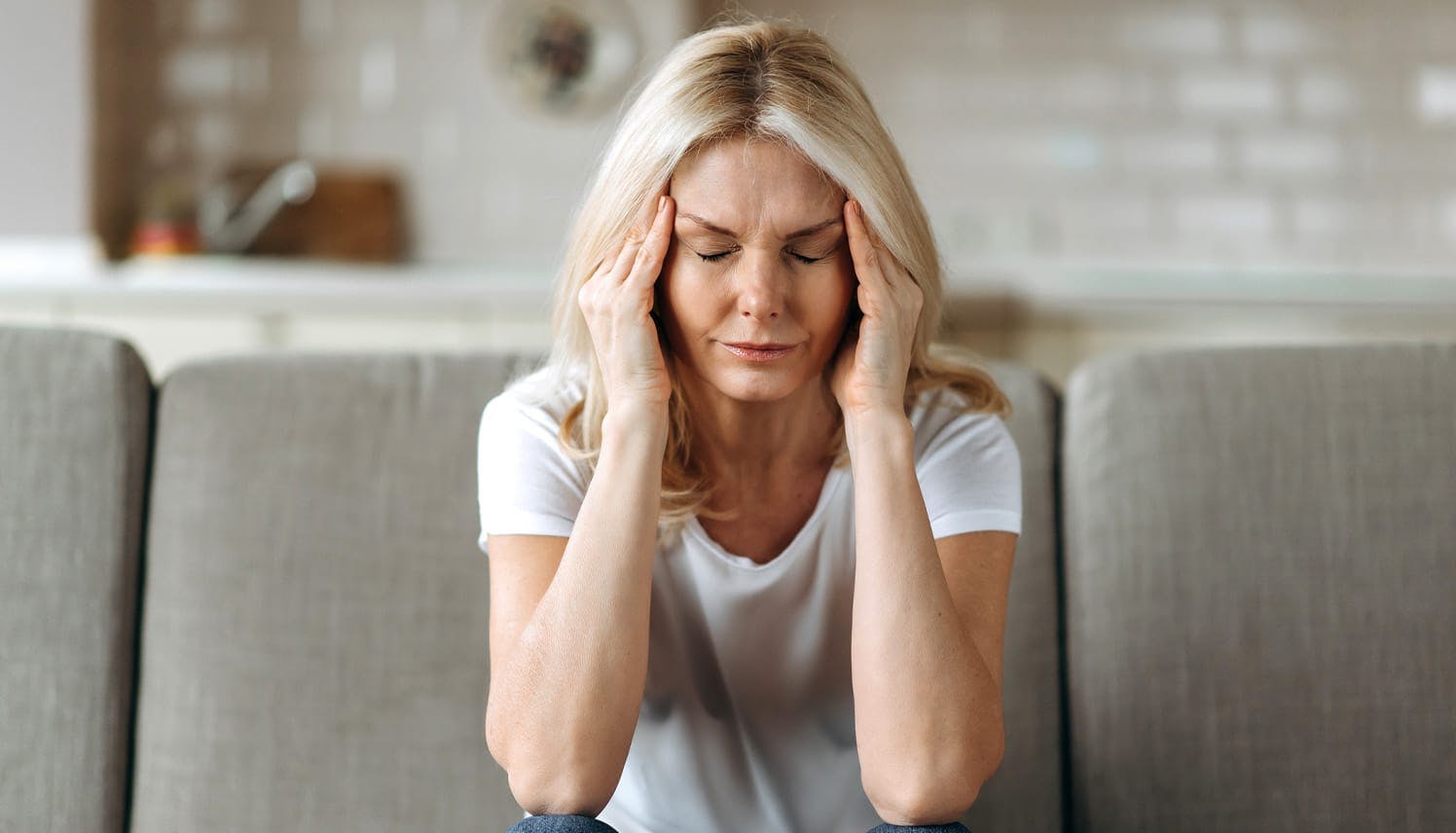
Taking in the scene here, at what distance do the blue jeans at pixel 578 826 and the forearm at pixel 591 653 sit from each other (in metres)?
0.03

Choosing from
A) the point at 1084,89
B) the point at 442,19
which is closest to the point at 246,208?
the point at 442,19

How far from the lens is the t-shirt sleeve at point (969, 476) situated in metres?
1.45

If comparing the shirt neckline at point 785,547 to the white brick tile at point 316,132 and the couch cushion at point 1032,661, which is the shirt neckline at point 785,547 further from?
the white brick tile at point 316,132

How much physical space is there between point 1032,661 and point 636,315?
624 mm

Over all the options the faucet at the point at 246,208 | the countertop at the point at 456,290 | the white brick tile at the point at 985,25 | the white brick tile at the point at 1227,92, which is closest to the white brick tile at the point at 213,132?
the faucet at the point at 246,208

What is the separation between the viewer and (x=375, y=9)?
4055mm

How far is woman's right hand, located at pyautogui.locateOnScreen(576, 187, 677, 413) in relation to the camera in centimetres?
139

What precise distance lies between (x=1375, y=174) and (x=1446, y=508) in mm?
2737

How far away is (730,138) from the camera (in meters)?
1.37

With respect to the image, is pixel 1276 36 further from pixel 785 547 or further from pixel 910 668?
pixel 910 668

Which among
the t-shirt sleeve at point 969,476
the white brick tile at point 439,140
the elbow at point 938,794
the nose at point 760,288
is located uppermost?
the white brick tile at point 439,140

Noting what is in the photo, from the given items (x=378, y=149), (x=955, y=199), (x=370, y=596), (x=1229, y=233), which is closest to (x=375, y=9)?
(x=378, y=149)

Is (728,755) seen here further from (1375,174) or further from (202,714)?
(1375,174)

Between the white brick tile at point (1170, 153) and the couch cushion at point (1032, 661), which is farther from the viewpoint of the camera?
the white brick tile at point (1170, 153)
